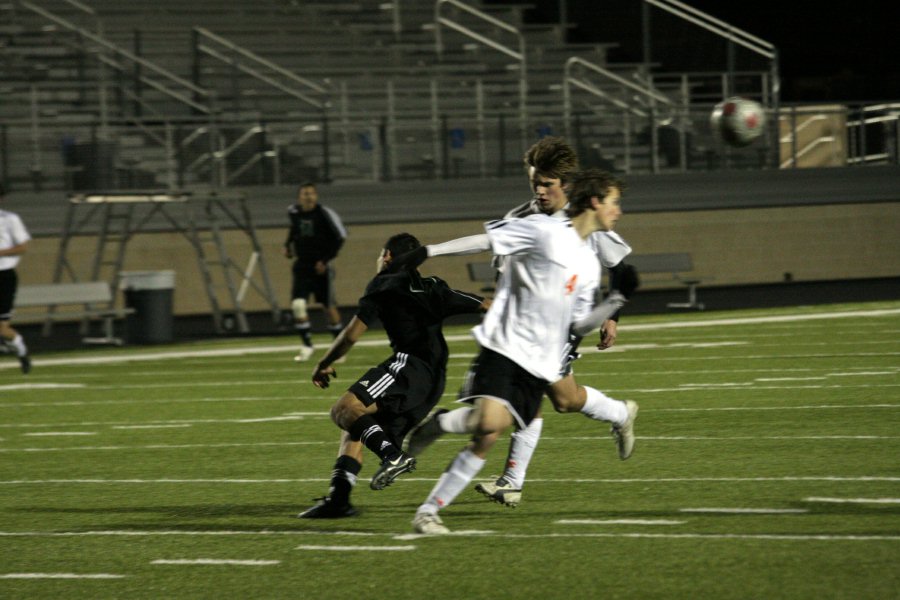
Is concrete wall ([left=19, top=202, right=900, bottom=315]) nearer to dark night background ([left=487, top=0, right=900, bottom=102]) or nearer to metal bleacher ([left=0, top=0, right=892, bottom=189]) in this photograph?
metal bleacher ([left=0, top=0, right=892, bottom=189])

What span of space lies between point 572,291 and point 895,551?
1708mm

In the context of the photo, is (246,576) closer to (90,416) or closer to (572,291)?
(572,291)

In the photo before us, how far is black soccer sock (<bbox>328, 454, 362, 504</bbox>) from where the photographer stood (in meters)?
7.46

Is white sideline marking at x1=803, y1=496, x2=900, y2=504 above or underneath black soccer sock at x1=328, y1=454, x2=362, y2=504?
underneath

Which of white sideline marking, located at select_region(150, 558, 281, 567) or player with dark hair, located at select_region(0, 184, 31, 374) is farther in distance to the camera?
player with dark hair, located at select_region(0, 184, 31, 374)

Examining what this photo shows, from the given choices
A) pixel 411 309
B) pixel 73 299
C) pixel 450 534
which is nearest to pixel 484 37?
pixel 73 299

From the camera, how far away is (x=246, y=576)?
6.34 meters

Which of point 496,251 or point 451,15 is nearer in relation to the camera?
point 496,251

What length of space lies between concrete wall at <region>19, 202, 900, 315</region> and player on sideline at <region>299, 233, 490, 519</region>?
17.7m

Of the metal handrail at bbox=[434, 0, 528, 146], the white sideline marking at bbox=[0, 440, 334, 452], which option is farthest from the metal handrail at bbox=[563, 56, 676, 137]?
the white sideline marking at bbox=[0, 440, 334, 452]

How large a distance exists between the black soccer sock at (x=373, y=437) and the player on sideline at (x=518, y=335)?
19.7 inches

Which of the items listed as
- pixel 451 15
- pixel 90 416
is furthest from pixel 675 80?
pixel 90 416

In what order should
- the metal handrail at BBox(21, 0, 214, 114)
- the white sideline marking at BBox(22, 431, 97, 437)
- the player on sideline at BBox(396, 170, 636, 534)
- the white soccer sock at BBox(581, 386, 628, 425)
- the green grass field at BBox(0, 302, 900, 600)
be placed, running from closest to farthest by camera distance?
the green grass field at BBox(0, 302, 900, 600) < the player on sideline at BBox(396, 170, 636, 534) < the white soccer sock at BBox(581, 386, 628, 425) < the white sideline marking at BBox(22, 431, 97, 437) < the metal handrail at BBox(21, 0, 214, 114)

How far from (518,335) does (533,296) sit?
0.58 feet
